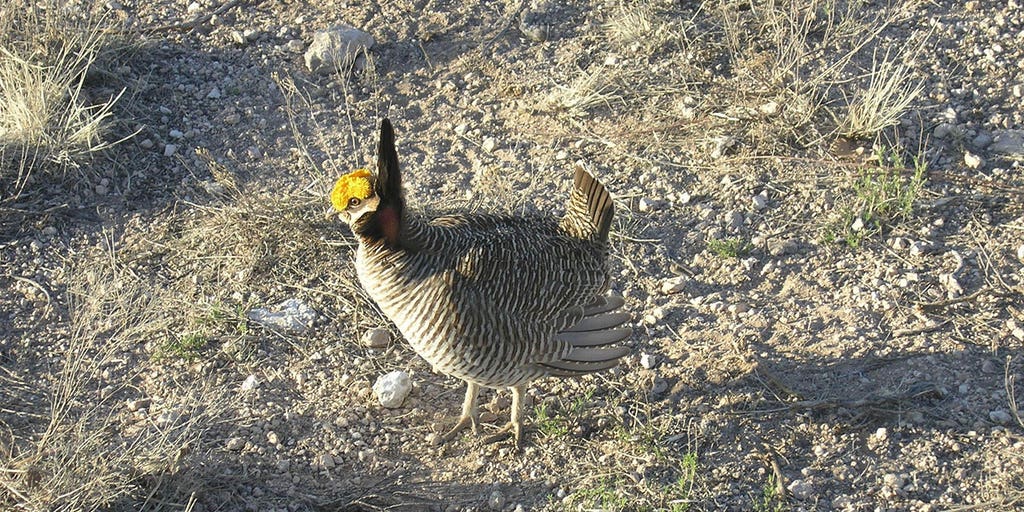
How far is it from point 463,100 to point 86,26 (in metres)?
2.45

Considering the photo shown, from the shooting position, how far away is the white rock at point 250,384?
15.9 ft

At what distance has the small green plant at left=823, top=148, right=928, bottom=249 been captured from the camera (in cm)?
530

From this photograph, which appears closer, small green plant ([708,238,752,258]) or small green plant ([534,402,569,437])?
small green plant ([534,402,569,437])

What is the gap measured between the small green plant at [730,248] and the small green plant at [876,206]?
1.36ft

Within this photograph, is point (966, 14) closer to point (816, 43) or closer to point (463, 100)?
point (816, 43)

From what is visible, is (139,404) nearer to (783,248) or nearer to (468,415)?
(468,415)

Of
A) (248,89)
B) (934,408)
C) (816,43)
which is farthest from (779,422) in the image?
(248,89)

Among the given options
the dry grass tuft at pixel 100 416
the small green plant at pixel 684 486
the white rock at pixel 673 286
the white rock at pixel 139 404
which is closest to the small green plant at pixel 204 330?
the dry grass tuft at pixel 100 416

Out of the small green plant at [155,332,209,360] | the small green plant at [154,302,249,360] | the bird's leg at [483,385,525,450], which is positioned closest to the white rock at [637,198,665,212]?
the bird's leg at [483,385,525,450]

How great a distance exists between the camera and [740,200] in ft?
18.5

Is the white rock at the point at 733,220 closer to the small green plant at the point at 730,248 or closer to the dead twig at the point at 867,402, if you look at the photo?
the small green plant at the point at 730,248

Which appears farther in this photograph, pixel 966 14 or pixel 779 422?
pixel 966 14

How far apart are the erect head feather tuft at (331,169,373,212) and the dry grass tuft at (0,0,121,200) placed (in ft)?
7.91

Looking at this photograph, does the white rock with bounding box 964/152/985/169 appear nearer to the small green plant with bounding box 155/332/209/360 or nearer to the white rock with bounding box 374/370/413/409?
the white rock with bounding box 374/370/413/409
